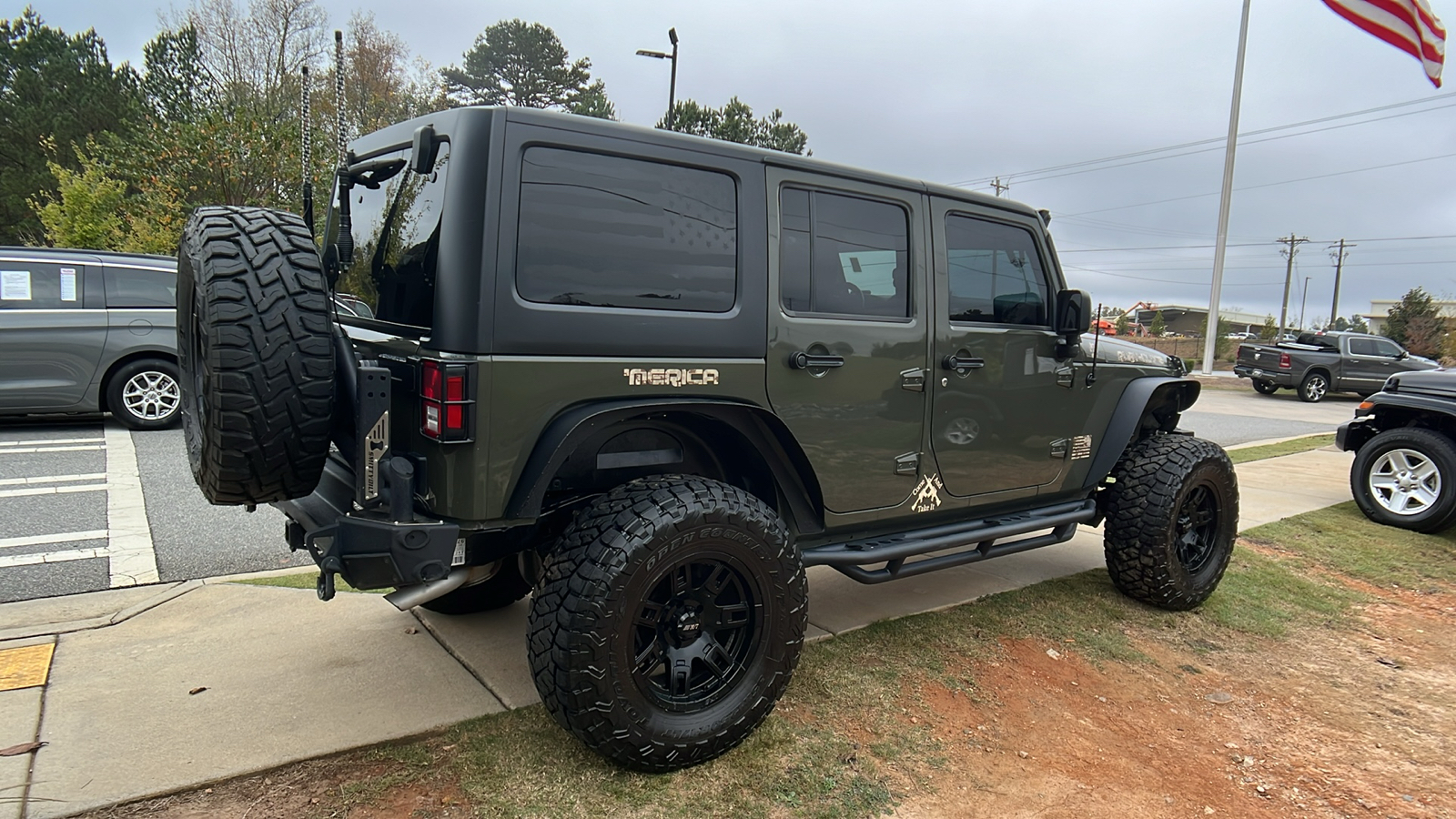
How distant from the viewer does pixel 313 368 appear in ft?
7.91

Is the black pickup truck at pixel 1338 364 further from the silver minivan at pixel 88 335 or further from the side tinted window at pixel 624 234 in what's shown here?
the silver minivan at pixel 88 335

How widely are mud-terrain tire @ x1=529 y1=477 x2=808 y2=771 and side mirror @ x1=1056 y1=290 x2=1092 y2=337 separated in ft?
6.43

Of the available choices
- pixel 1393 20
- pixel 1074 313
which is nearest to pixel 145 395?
pixel 1074 313

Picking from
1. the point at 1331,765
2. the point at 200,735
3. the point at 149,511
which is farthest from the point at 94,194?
the point at 1331,765

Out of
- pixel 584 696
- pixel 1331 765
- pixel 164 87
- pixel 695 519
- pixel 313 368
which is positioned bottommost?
pixel 1331 765

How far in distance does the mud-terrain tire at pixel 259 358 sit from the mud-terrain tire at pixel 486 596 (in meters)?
1.39

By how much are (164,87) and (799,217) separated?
101 ft

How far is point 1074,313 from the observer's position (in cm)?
394

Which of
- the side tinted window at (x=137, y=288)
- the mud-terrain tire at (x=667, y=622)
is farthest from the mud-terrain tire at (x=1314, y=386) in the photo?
the side tinted window at (x=137, y=288)

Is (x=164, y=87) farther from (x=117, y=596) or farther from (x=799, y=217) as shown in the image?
(x=799, y=217)

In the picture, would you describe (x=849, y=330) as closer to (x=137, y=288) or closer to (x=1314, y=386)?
(x=137, y=288)

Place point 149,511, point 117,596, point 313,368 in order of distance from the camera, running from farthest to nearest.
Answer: point 149,511, point 117,596, point 313,368

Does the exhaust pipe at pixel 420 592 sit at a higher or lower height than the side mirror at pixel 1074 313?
lower

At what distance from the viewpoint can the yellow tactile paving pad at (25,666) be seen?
3.05 m
